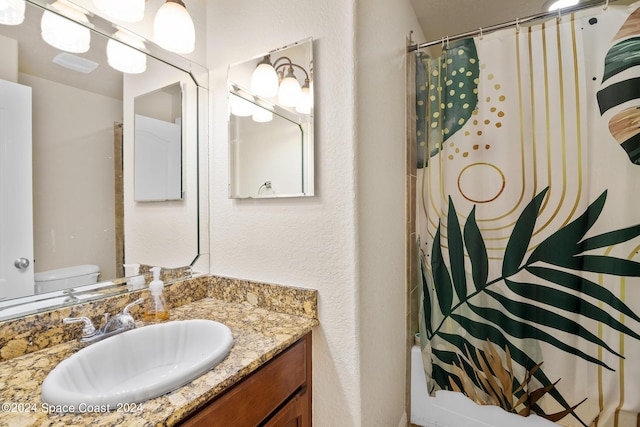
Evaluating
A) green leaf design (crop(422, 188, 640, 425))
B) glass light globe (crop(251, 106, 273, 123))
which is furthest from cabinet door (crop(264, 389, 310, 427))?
glass light globe (crop(251, 106, 273, 123))

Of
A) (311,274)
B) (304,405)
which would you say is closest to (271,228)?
(311,274)

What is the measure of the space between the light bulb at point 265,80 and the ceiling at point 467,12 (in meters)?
0.96

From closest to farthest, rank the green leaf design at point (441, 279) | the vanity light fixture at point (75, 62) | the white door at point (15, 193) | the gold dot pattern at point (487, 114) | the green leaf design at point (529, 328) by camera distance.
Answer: the white door at point (15, 193) < the vanity light fixture at point (75, 62) < the green leaf design at point (529, 328) < the gold dot pattern at point (487, 114) < the green leaf design at point (441, 279)

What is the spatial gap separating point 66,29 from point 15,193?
541 mm

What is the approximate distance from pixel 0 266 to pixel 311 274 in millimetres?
893

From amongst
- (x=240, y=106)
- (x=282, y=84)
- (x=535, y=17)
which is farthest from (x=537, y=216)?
(x=240, y=106)

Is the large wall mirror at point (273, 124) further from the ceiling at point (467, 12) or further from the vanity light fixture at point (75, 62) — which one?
the ceiling at point (467, 12)

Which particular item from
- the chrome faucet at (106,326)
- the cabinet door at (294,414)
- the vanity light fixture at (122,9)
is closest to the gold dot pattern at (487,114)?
the cabinet door at (294,414)

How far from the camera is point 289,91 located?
43.6 inches

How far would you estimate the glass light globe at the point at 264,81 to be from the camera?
3.74 ft

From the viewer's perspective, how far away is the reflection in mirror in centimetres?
112

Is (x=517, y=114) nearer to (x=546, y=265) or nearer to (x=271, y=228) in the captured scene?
(x=546, y=265)

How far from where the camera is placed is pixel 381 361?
3.88ft

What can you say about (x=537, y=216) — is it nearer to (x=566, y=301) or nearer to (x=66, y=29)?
(x=566, y=301)
